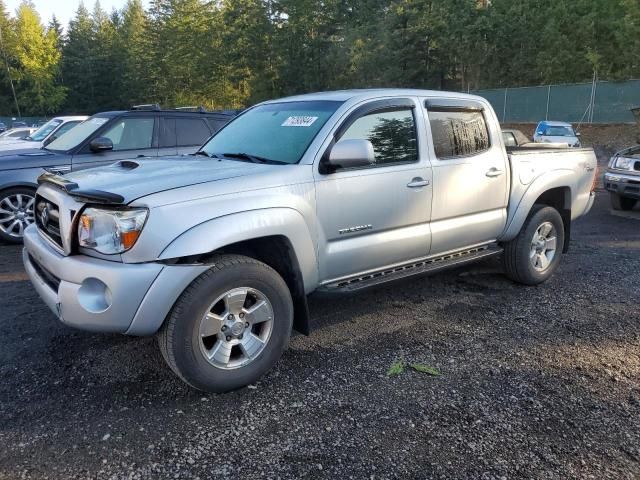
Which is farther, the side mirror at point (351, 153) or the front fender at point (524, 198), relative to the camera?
the front fender at point (524, 198)

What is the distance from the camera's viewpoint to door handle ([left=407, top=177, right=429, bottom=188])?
13.4 feet

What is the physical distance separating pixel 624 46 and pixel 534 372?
3271 centimetres

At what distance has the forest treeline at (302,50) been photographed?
1326 inches

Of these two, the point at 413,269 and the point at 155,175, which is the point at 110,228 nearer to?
the point at 155,175

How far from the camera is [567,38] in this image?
33.7m

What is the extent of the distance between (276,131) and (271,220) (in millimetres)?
1041

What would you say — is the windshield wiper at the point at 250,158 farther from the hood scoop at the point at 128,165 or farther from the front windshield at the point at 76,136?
the front windshield at the point at 76,136

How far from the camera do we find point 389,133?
4.10 meters

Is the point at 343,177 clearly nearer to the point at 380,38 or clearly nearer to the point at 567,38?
the point at 567,38

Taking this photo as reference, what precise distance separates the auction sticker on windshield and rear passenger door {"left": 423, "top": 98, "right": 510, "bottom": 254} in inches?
40.7

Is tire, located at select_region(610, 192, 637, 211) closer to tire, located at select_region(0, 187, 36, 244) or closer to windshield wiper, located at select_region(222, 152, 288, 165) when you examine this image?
windshield wiper, located at select_region(222, 152, 288, 165)

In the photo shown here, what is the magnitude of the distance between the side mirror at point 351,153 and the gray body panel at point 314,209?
0.14 m

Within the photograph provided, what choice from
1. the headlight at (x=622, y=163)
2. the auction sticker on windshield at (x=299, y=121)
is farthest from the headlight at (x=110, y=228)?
the headlight at (x=622, y=163)

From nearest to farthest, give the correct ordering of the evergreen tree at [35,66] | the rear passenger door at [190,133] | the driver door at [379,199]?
1. the driver door at [379,199]
2. the rear passenger door at [190,133]
3. the evergreen tree at [35,66]
